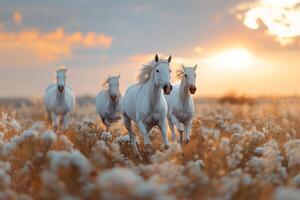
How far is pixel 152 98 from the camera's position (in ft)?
37.3

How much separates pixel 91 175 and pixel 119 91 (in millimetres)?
12845

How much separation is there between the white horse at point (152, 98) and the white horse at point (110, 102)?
609 cm

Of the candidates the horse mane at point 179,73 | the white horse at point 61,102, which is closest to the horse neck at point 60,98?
the white horse at point 61,102

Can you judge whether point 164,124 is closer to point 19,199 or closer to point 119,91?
point 19,199

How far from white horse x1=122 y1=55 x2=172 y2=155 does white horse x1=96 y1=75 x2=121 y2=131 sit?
609 cm

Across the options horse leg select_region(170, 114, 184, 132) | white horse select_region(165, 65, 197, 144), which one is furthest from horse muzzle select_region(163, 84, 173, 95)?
horse leg select_region(170, 114, 184, 132)

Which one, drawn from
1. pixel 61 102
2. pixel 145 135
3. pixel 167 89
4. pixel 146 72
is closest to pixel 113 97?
pixel 61 102

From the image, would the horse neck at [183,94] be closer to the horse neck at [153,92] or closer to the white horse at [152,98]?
the white horse at [152,98]

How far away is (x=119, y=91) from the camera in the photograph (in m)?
18.5

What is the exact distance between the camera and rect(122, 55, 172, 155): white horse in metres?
11.0

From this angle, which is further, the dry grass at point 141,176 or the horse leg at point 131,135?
the horse leg at point 131,135

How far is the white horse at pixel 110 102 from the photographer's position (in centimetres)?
1831

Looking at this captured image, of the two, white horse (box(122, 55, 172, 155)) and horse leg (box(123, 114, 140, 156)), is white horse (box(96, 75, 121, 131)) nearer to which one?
horse leg (box(123, 114, 140, 156))

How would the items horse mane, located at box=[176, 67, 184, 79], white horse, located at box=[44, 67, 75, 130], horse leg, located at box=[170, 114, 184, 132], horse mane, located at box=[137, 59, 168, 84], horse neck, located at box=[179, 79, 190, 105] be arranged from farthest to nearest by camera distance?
white horse, located at box=[44, 67, 75, 130] → horse mane, located at box=[176, 67, 184, 79] → horse neck, located at box=[179, 79, 190, 105] → horse leg, located at box=[170, 114, 184, 132] → horse mane, located at box=[137, 59, 168, 84]
